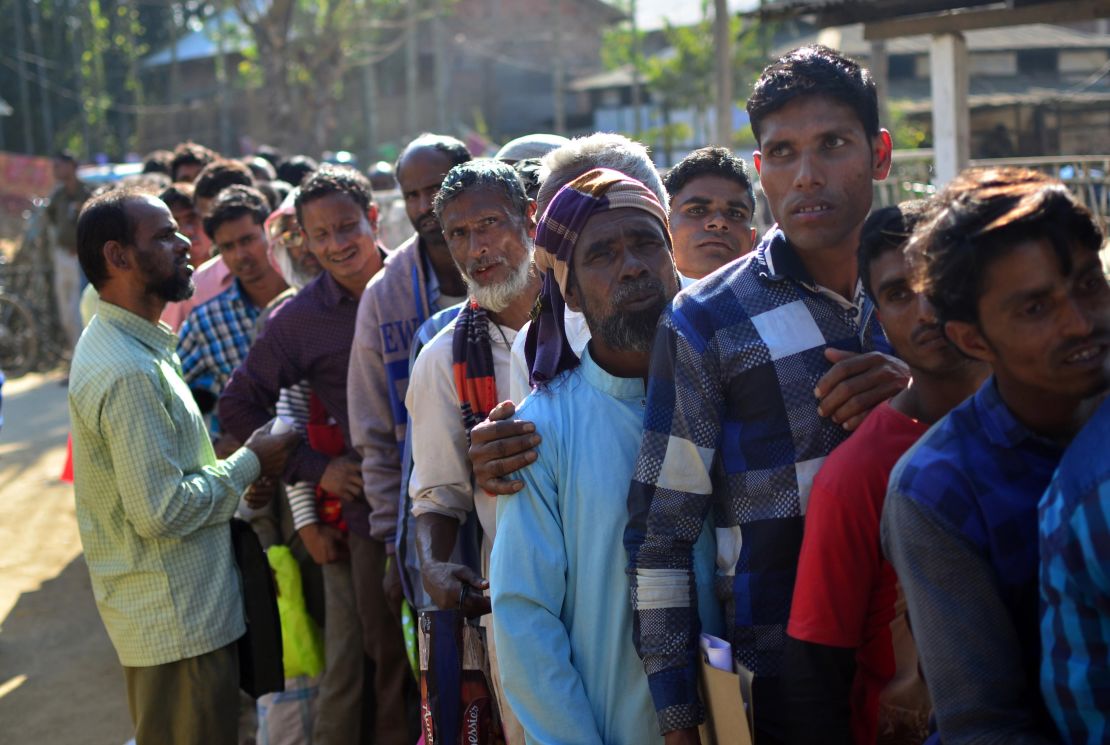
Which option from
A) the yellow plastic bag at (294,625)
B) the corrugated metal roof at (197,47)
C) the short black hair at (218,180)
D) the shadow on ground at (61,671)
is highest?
the corrugated metal roof at (197,47)

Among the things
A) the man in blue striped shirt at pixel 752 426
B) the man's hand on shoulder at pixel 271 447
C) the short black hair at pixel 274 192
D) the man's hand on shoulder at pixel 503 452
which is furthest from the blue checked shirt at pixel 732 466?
the short black hair at pixel 274 192

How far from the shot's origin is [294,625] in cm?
467

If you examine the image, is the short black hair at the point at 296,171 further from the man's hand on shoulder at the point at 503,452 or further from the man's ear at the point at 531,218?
the man's hand on shoulder at the point at 503,452

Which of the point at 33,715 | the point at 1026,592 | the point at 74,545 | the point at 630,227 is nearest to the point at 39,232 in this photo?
the point at 74,545

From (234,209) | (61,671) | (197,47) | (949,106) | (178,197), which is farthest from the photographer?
(197,47)

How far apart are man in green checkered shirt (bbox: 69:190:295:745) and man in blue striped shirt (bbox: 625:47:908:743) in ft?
6.01

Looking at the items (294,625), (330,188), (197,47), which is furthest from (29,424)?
(197,47)

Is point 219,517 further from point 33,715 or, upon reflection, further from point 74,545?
point 74,545

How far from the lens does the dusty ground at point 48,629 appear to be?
529 centimetres

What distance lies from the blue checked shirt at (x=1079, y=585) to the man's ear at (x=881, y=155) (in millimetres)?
999

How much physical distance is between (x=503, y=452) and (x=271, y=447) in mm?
1810

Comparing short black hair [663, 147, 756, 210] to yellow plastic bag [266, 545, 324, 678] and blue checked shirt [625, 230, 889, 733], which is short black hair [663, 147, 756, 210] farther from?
yellow plastic bag [266, 545, 324, 678]

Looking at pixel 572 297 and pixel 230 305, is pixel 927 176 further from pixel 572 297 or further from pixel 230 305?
pixel 572 297

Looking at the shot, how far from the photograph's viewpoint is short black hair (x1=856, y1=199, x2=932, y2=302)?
209 centimetres
